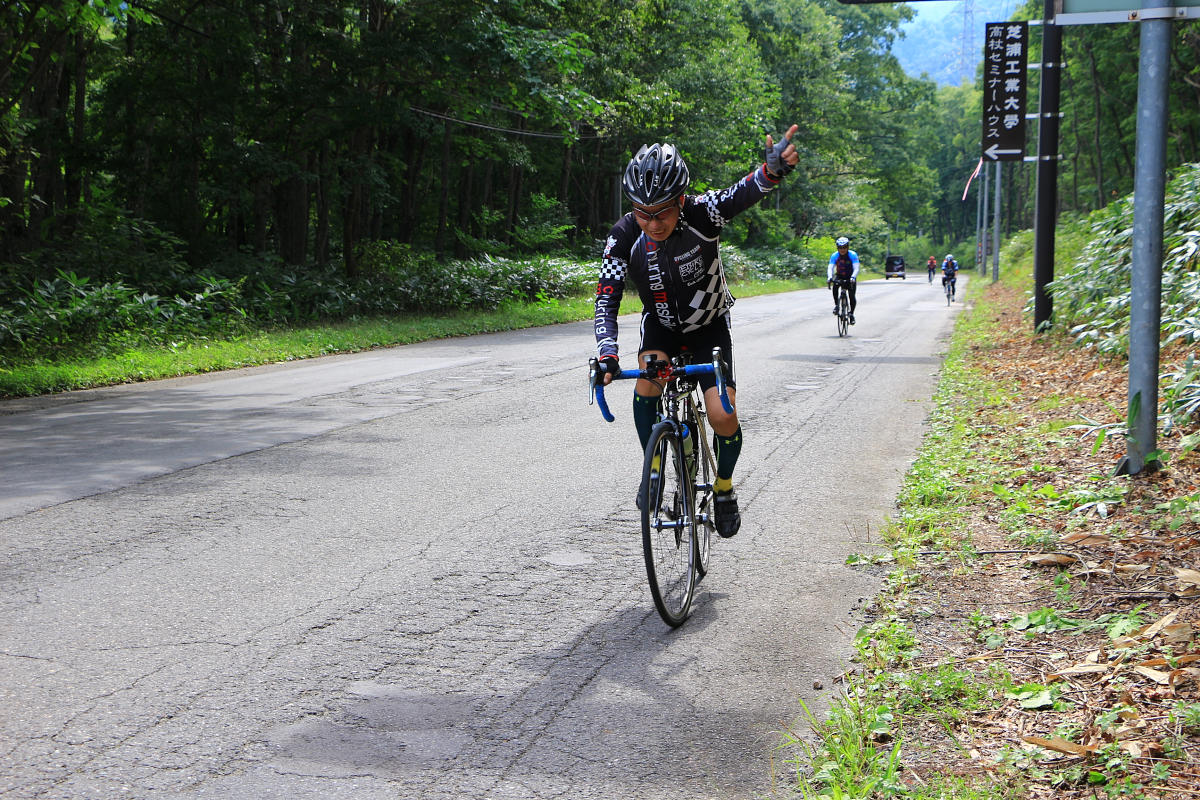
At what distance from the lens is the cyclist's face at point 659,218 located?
457cm

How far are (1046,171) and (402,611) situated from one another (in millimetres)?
13642

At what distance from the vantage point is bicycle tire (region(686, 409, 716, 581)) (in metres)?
5.08

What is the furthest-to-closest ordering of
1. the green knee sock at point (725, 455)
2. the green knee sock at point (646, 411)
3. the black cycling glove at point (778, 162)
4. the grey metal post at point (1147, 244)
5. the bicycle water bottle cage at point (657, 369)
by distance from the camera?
the grey metal post at point (1147, 244) → the green knee sock at point (725, 455) → the green knee sock at point (646, 411) → the bicycle water bottle cage at point (657, 369) → the black cycling glove at point (778, 162)

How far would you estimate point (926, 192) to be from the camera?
315 ft

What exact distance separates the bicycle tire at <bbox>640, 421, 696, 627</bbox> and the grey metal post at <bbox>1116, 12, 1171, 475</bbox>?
3207 mm

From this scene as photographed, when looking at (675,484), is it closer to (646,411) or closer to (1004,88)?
(646,411)

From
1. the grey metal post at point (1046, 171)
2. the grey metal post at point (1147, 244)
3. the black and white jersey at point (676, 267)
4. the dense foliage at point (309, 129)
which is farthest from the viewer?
the dense foliage at point (309, 129)

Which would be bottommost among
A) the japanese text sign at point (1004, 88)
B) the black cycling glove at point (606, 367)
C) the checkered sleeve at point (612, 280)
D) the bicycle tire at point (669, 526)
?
the bicycle tire at point (669, 526)

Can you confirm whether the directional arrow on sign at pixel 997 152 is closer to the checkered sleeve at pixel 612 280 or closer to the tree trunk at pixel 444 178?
the tree trunk at pixel 444 178

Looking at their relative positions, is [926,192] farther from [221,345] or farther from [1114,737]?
[1114,737]

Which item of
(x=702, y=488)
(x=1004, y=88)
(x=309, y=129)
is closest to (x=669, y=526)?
(x=702, y=488)

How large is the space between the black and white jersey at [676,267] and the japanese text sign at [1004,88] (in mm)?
17694

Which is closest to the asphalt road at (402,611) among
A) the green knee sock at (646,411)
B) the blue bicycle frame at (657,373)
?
the green knee sock at (646,411)

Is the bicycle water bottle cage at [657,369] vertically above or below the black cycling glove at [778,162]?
below
